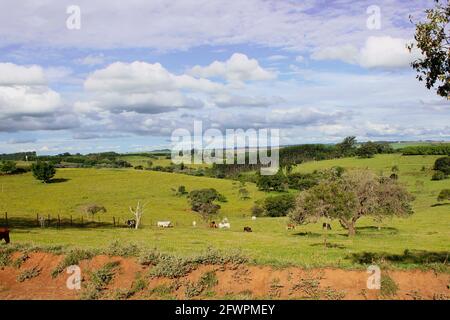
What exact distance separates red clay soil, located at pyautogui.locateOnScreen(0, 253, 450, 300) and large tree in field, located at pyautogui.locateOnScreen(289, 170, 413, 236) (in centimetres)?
2177

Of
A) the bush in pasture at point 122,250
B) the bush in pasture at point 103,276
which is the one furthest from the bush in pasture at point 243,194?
the bush in pasture at point 103,276

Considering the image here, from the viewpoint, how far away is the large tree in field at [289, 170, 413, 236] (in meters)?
40.5

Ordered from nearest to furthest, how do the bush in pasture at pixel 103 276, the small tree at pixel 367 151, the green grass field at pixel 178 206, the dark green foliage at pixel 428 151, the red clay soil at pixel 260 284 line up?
the red clay soil at pixel 260 284
the bush in pasture at pixel 103 276
the green grass field at pixel 178 206
the dark green foliage at pixel 428 151
the small tree at pixel 367 151

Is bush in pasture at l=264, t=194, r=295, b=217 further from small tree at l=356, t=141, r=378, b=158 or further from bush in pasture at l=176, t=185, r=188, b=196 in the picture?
small tree at l=356, t=141, r=378, b=158

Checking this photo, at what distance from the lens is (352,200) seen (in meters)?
41.1

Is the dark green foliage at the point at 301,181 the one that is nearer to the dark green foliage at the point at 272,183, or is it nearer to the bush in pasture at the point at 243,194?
the dark green foliage at the point at 272,183

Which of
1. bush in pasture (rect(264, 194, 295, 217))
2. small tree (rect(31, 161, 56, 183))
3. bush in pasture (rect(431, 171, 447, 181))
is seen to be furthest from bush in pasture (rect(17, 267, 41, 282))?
bush in pasture (rect(431, 171, 447, 181))

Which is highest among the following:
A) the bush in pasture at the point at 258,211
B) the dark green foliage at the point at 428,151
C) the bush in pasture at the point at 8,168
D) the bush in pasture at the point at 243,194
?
the dark green foliage at the point at 428,151

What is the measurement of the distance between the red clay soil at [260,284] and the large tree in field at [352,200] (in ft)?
71.4

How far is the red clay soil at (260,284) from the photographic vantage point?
17.1 metres

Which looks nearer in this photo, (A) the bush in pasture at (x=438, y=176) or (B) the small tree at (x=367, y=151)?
(A) the bush in pasture at (x=438, y=176)

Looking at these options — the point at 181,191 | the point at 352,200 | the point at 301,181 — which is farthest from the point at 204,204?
the point at 301,181
